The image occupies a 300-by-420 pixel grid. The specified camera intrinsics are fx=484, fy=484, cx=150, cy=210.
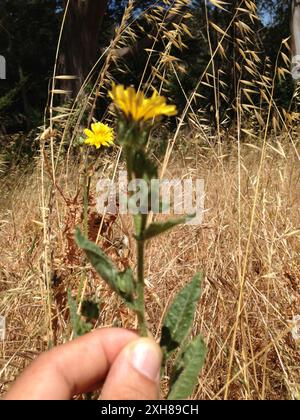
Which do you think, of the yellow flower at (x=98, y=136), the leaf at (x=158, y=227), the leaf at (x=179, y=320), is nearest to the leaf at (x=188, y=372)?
the leaf at (x=179, y=320)

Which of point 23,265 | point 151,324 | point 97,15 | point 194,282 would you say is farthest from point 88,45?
point 194,282

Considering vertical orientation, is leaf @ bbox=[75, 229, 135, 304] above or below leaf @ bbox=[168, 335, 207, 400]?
above

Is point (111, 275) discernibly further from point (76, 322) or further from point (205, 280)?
point (205, 280)

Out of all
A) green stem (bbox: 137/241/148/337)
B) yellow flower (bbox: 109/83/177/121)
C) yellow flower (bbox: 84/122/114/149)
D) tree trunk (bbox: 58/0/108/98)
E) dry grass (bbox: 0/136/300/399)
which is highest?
tree trunk (bbox: 58/0/108/98)

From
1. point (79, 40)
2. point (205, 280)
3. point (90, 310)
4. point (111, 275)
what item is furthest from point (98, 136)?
point (79, 40)

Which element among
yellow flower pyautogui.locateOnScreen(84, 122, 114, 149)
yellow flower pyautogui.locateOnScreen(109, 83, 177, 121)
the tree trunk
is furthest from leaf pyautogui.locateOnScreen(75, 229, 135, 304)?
the tree trunk

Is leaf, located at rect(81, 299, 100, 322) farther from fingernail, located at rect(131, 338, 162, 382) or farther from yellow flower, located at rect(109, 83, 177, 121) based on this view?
yellow flower, located at rect(109, 83, 177, 121)

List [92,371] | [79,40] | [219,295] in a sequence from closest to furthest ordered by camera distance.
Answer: [92,371], [219,295], [79,40]
